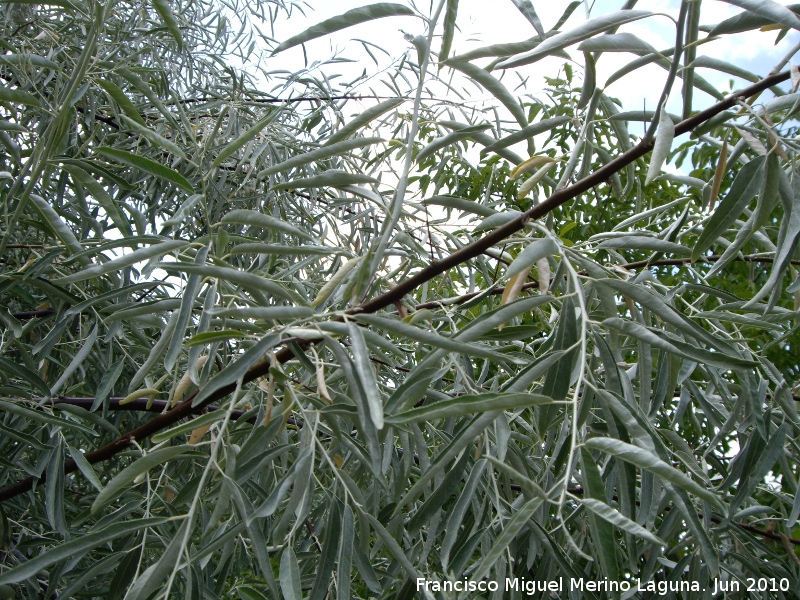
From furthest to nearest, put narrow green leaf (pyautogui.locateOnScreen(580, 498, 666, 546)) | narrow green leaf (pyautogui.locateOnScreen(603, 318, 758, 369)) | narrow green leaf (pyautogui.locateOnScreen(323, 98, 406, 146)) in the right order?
narrow green leaf (pyautogui.locateOnScreen(323, 98, 406, 146))
narrow green leaf (pyautogui.locateOnScreen(603, 318, 758, 369))
narrow green leaf (pyautogui.locateOnScreen(580, 498, 666, 546))

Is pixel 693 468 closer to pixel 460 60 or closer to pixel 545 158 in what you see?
pixel 545 158

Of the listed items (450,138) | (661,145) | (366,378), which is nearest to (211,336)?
(366,378)

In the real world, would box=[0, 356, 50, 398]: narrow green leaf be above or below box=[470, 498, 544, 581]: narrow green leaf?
below

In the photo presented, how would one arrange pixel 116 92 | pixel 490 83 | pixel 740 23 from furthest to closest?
pixel 116 92 → pixel 490 83 → pixel 740 23

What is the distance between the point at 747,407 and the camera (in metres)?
0.71

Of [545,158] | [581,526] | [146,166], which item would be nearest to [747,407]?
[581,526]

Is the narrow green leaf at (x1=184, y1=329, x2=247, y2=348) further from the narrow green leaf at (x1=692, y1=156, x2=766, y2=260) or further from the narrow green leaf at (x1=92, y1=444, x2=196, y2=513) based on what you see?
the narrow green leaf at (x1=692, y1=156, x2=766, y2=260)

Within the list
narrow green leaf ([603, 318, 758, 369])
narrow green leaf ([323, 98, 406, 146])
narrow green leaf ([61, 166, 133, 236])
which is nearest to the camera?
narrow green leaf ([603, 318, 758, 369])

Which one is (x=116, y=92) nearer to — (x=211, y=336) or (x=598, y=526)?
(x=211, y=336)

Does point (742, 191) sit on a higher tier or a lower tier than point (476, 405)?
higher

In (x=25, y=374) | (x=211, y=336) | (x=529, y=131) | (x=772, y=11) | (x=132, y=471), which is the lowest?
(x=25, y=374)

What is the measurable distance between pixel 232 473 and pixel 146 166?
0.88ft

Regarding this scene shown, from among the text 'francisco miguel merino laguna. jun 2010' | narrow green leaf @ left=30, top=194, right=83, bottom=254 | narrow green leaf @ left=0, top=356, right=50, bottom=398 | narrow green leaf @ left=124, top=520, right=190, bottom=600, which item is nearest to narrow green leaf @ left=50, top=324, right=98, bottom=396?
narrow green leaf @ left=0, top=356, right=50, bottom=398

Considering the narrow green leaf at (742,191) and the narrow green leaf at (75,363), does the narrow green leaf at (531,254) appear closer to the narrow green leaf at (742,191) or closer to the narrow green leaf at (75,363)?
the narrow green leaf at (742,191)
